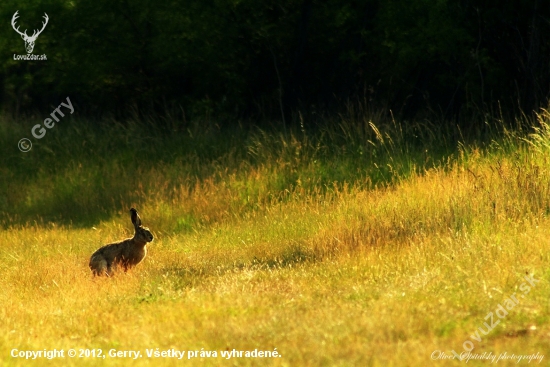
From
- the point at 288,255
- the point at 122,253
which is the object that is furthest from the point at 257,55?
the point at 122,253

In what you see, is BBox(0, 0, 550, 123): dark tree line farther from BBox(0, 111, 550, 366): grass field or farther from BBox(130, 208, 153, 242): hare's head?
BBox(130, 208, 153, 242): hare's head

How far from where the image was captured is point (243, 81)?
2603 cm

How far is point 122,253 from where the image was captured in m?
10.6

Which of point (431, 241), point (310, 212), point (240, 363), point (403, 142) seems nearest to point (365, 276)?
point (431, 241)

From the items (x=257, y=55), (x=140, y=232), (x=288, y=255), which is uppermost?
(x=257, y=55)

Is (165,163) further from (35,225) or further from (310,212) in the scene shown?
(310,212)

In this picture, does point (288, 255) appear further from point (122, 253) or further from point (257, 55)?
point (257, 55)

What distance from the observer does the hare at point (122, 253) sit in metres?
10.4

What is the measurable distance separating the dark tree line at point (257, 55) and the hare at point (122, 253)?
13546mm

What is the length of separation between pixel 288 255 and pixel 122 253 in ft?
6.68

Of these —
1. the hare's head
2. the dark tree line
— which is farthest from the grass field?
the dark tree line

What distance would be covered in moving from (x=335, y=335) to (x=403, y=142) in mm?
10356

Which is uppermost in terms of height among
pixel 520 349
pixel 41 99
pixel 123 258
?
pixel 41 99

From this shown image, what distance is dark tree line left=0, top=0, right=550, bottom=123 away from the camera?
23.6m
